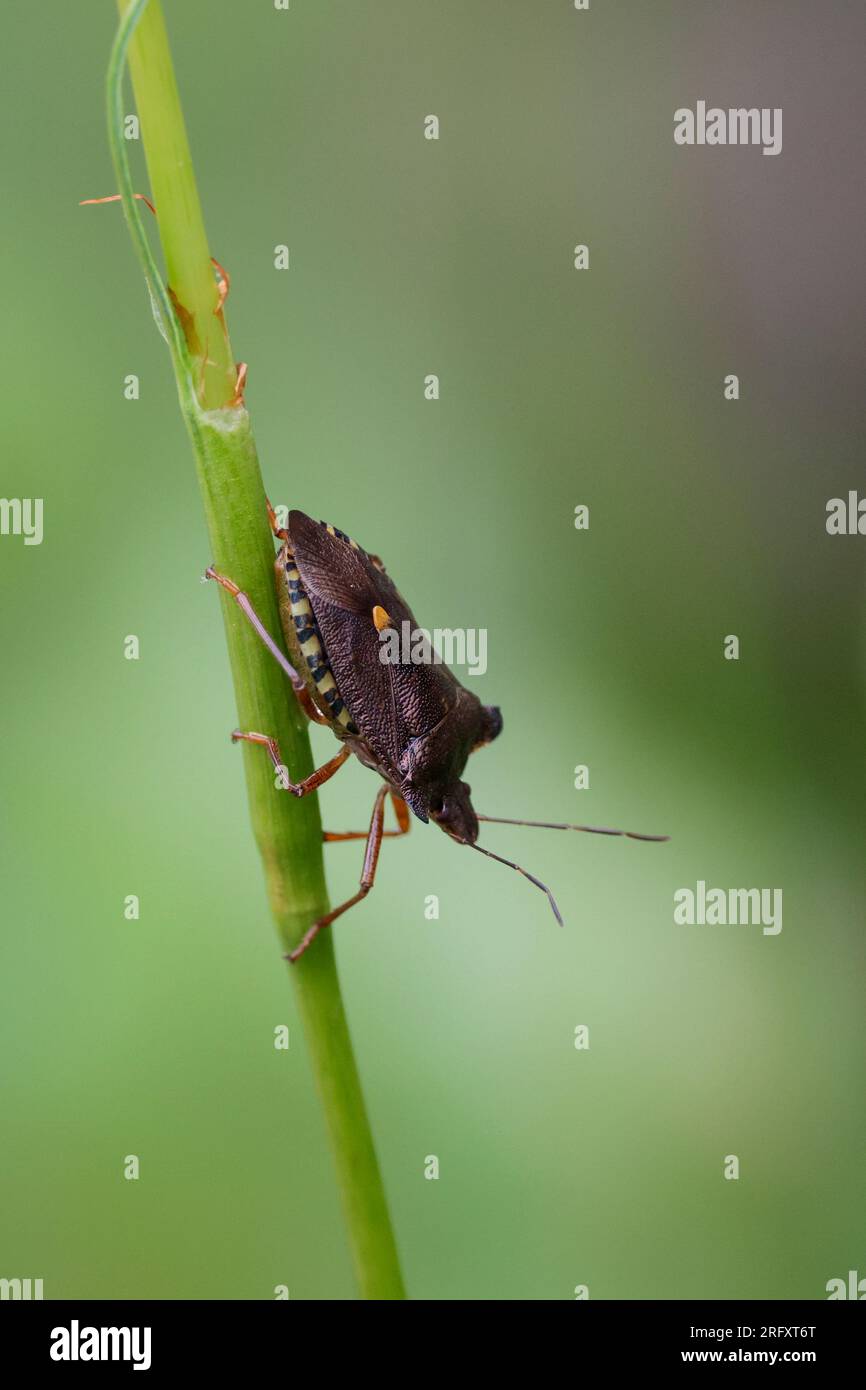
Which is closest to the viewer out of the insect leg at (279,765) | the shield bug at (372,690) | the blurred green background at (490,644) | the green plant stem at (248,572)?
the green plant stem at (248,572)

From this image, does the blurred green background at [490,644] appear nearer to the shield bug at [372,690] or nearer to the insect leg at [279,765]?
the shield bug at [372,690]

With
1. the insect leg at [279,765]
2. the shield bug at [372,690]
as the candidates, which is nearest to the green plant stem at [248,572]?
the insect leg at [279,765]

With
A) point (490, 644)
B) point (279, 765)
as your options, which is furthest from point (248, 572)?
point (490, 644)

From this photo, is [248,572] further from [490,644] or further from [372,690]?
[490,644]

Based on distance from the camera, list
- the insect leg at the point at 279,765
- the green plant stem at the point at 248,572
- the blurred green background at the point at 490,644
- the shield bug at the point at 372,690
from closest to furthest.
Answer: the green plant stem at the point at 248,572 → the insect leg at the point at 279,765 → the shield bug at the point at 372,690 → the blurred green background at the point at 490,644

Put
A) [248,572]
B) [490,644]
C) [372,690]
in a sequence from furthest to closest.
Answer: [490,644] → [372,690] → [248,572]
